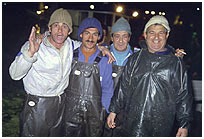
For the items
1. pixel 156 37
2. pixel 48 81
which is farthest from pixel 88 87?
pixel 156 37

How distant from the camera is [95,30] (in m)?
3.28

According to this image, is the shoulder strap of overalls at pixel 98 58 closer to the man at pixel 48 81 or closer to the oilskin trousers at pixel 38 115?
the man at pixel 48 81

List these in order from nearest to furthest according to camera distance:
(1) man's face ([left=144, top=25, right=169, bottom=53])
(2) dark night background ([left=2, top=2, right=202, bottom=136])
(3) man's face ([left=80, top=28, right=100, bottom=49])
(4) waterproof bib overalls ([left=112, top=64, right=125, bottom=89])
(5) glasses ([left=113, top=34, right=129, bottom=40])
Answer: (1) man's face ([left=144, top=25, right=169, bottom=53]) < (3) man's face ([left=80, top=28, right=100, bottom=49]) < (4) waterproof bib overalls ([left=112, top=64, right=125, bottom=89]) < (5) glasses ([left=113, top=34, right=129, bottom=40]) < (2) dark night background ([left=2, top=2, right=202, bottom=136])

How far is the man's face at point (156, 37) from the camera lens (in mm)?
2826

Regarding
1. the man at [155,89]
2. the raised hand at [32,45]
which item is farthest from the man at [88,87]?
the raised hand at [32,45]

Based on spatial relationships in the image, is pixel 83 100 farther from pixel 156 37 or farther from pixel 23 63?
pixel 156 37

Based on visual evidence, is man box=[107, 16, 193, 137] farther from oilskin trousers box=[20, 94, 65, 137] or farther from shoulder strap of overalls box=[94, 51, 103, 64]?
oilskin trousers box=[20, 94, 65, 137]

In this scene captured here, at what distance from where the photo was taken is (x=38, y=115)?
3135 millimetres

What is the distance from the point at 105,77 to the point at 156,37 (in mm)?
955

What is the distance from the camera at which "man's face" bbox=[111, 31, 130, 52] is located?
3.47 metres

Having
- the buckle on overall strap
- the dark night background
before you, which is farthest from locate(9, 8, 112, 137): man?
the dark night background

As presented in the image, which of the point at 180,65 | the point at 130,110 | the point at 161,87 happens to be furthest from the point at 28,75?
the point at 180,65

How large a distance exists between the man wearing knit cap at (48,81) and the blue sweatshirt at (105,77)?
31 cm

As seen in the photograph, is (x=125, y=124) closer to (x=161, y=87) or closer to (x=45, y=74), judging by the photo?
(x=161, y=87)
